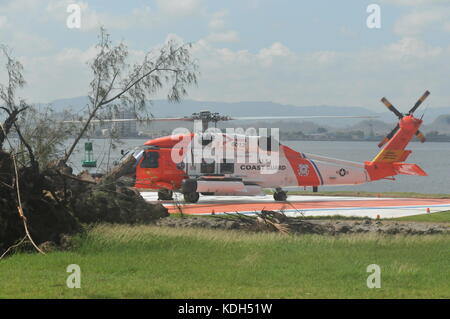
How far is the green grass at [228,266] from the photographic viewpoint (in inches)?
378

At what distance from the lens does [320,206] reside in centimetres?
2572

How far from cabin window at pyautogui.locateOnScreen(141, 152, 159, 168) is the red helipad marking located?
1.79 metres

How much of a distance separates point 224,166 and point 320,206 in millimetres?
4338

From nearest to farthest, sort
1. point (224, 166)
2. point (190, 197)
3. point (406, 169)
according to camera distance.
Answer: point (190, 197) → point (224, 166) → point (406, 169)

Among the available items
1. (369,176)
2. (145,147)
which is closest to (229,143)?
(145,147)

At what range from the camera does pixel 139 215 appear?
55.9 feet

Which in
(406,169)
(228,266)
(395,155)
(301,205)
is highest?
(395,155)

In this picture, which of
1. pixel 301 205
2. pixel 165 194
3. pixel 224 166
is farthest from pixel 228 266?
pixel 224 166

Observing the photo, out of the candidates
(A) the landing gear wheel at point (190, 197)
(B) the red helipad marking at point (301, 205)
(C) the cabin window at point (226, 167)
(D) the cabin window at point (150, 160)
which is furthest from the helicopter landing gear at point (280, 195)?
(D) the cabin window at point (150, 160)

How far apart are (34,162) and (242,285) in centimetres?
679

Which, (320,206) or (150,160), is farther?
(150,160)

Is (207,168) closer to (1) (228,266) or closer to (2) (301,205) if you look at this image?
(2) (301,205)

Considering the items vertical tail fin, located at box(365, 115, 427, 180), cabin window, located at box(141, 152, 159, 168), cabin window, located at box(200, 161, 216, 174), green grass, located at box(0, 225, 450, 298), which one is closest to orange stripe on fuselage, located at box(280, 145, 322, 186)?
vertical tail fin, located at box(365, 115, 427, 180)

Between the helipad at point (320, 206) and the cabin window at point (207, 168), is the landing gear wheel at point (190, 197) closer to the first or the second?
the helipad at point (320, 206)
